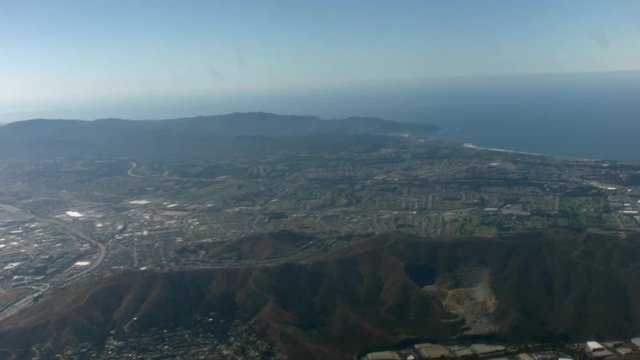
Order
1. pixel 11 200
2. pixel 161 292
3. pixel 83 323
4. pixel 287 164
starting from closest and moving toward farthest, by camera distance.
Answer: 1. pixel 83 323
2. pixel 161 292
3. pixel 11 200
4. pixel 287 164

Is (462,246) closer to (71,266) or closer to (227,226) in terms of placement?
(227,226)

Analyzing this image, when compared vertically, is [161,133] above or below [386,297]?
above

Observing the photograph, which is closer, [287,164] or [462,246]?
[462,246]

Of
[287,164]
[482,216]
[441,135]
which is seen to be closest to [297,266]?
[482,216]

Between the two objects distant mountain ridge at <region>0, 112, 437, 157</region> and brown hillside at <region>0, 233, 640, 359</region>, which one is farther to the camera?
distant mountain ridge at <region>0, 112, 437, 157</region>

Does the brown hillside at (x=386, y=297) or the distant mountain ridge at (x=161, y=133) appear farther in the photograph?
the distant mountain ridge at (x=161, y=133)

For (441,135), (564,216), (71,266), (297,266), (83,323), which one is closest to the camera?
(83,323)

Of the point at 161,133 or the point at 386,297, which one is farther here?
the point at 161,133
